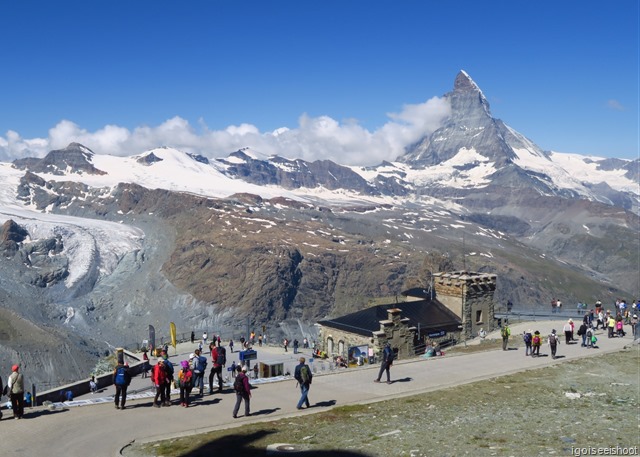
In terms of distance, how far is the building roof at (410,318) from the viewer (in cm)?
3788

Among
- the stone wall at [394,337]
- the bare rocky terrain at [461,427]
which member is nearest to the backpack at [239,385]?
the bare rocky terrain at [461,427]

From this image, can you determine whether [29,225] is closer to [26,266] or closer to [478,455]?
[26,266]

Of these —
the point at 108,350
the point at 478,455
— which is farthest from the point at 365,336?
the point at 108,350

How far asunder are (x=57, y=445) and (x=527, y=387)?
1571 cm

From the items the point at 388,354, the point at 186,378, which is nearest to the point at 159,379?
the point at 186,378

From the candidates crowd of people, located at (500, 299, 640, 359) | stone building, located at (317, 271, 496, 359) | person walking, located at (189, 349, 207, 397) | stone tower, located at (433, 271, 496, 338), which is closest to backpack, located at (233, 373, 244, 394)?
person walking, located at (189, 349, 207, 397)

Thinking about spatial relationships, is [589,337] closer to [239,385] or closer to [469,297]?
[469,297]

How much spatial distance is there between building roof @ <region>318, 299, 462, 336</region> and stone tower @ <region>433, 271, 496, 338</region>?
62cm

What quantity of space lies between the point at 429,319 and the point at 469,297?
3.92 meters

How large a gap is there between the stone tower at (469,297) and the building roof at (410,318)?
2.02 ft

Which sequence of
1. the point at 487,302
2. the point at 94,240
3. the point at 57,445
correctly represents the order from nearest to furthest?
the point at 57,445
the point at 487,302
the point at 94,240

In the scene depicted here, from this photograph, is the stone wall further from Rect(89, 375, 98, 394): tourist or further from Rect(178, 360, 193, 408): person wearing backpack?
Rect(178, 360, 193, 408): person wearing backpack

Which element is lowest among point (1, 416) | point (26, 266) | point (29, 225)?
A: point (1, 416)

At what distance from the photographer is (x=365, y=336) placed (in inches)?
1437
